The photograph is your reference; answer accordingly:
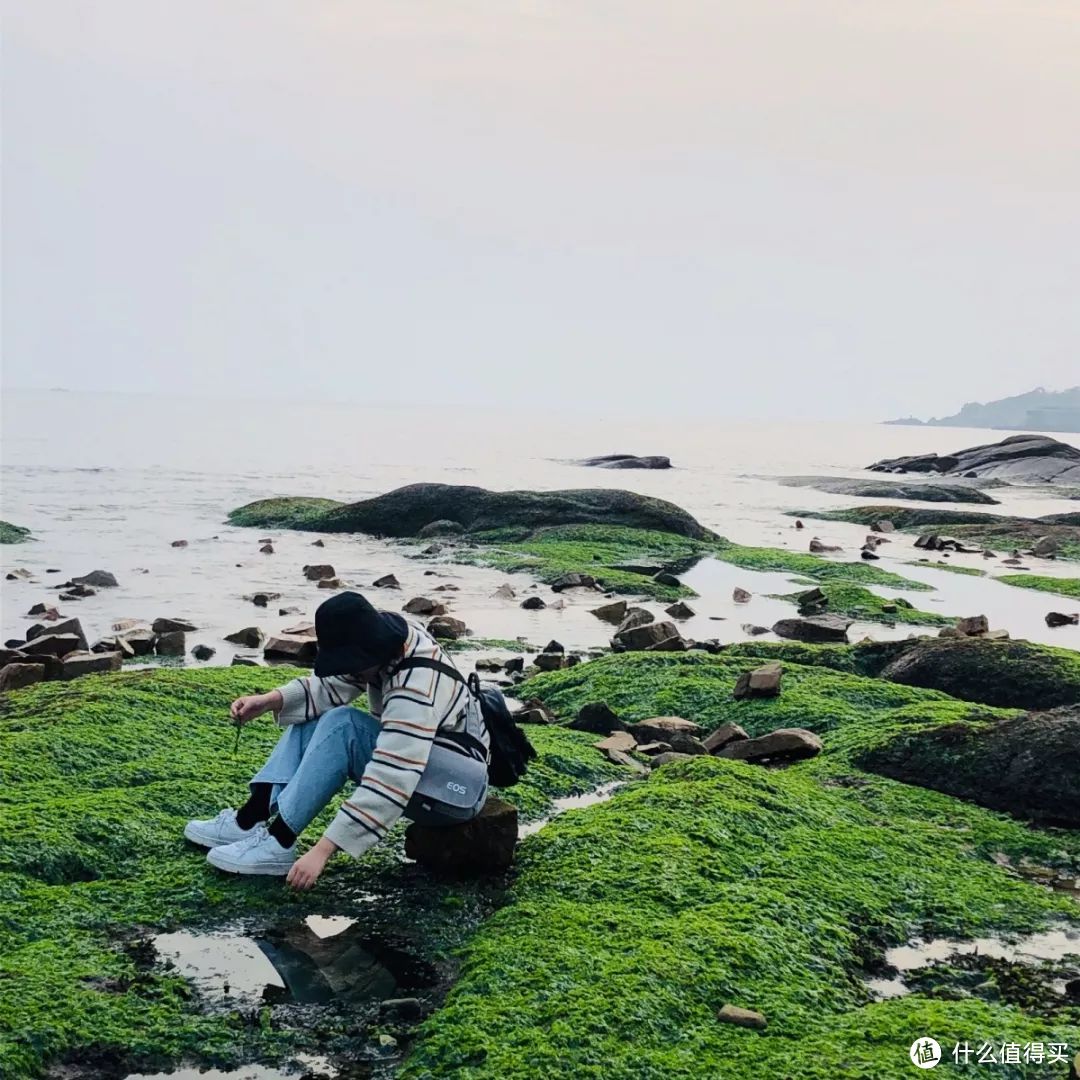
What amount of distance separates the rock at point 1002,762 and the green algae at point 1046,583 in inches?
564

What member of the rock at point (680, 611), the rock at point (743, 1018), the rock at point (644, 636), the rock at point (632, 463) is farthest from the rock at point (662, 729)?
the rock at point (632, 463)

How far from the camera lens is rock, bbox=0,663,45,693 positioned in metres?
10.8

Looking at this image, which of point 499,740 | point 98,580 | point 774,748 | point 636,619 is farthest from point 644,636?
point 98,580

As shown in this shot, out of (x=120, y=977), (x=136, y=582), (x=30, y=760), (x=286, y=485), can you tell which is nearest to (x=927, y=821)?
(x=120, y=977)

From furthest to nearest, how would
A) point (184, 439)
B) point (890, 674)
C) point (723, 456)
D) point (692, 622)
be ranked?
point (723, 456)
point (184, 439)
point (692, 622)
point (890, 674)

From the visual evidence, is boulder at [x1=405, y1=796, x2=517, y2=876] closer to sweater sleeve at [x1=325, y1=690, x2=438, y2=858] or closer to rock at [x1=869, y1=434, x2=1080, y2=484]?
sweater sleeve at [x1=325, y1=690, x2=438, y2=858]

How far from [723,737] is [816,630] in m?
6.16

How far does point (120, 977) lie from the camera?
5027mm

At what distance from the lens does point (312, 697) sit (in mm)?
6363

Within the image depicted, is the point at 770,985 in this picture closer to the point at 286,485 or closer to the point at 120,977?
the point at 120,977

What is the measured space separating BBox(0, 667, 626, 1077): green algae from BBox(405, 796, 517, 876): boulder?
0.43ft

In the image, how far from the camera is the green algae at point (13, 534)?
26.4 metres

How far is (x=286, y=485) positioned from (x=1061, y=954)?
47185mm

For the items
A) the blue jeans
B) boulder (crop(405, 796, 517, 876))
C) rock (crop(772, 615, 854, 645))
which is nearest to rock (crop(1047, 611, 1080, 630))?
rock (crop(772, 615, 854, 645))
